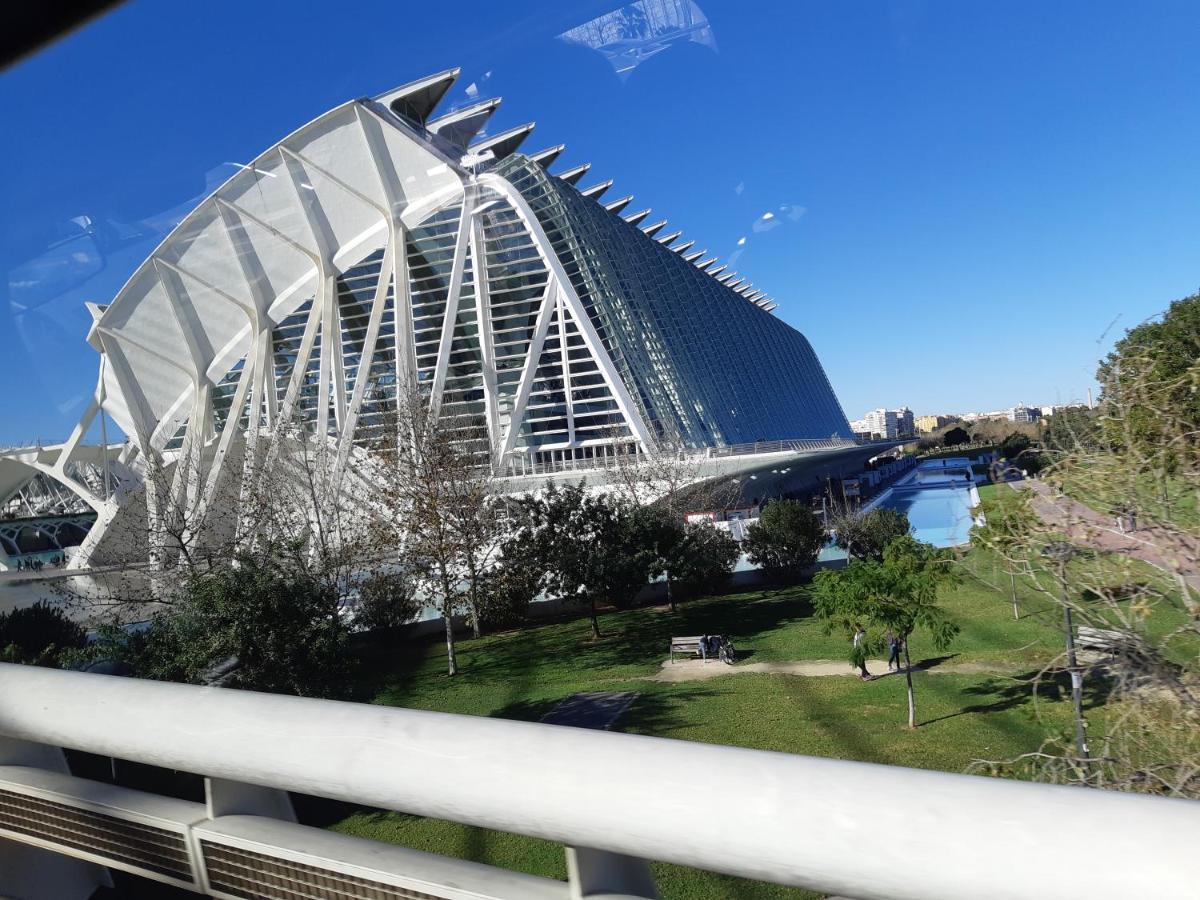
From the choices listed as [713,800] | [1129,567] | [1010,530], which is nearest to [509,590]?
[1010,530]

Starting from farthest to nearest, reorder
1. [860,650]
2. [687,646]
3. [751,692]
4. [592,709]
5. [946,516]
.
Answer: [687,646], [860,650], [946,516], [751,692], [592,709]

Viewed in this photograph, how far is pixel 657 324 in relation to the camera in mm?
28422

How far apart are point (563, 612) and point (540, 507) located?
7.07ft

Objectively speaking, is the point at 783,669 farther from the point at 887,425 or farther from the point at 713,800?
the point at 887,425

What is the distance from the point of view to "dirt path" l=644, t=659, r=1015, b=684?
21.0 feet

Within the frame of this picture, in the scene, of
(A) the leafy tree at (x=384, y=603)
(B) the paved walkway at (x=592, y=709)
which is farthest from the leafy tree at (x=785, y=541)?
(B) the paved walkway at (x=592, y=709)

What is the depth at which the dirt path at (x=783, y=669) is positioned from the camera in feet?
21.0

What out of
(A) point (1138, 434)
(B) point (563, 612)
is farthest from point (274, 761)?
(B) point (563, 612)

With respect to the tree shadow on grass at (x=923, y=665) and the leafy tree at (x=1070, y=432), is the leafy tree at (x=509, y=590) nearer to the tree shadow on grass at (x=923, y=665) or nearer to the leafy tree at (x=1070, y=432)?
the tree shadow on grass at (x=923, y=665)

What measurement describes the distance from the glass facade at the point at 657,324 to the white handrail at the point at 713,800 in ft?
69.2

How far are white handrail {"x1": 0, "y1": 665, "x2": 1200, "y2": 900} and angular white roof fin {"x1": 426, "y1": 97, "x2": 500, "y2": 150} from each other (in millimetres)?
24146

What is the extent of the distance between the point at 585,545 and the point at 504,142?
64.4 feet

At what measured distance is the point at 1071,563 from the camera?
8.30 ft

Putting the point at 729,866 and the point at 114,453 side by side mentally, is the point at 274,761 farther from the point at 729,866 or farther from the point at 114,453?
the point at 114,453
